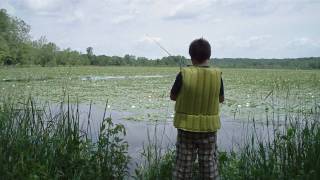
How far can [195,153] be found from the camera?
12.0ft

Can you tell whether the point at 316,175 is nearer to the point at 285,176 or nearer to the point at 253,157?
the point at 285,176

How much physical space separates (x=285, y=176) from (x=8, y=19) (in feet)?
130

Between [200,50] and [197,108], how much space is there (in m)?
0.47

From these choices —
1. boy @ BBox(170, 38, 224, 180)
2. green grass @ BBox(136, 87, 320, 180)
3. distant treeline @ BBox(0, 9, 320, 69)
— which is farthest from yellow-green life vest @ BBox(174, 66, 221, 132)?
distant treeline @ BBox(0, 9, 320, 69)

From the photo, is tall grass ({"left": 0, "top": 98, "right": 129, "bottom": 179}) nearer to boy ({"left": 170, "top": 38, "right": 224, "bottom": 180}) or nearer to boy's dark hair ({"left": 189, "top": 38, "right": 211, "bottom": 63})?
boy ({"left": 170, "top": 38, "right": 224, "bottom": 180})

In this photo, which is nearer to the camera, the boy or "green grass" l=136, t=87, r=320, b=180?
the boy

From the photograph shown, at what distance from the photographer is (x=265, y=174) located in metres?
4.13

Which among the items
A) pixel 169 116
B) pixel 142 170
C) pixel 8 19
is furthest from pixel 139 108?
pixel 8 19

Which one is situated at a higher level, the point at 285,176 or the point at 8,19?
the point at 8,19

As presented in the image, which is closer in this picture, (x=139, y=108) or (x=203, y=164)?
(x=203, y=164)

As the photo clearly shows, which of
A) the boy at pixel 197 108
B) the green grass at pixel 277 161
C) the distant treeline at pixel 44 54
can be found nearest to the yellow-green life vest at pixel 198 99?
the boy at pixel 197 108

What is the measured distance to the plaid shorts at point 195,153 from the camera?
3570mm

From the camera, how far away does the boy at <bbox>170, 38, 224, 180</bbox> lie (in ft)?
11.3

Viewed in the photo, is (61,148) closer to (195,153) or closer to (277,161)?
(195,153)
